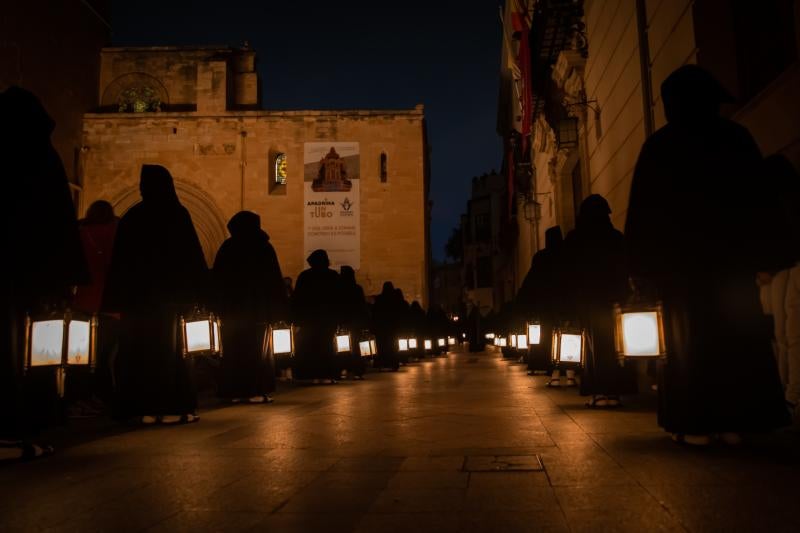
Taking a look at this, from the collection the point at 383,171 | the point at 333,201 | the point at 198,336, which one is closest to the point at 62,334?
the point at 198,336

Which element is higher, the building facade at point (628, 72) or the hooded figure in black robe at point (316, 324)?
the building facade at point (628, 72)

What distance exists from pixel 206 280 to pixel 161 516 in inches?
153

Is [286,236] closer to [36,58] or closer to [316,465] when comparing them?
[36,58]

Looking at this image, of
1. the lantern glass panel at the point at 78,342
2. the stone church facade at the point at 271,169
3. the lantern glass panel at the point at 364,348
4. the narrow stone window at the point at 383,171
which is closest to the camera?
the lantern glass panel at the point at 78,342

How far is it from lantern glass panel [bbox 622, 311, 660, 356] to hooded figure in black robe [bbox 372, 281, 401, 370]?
11.9 meters

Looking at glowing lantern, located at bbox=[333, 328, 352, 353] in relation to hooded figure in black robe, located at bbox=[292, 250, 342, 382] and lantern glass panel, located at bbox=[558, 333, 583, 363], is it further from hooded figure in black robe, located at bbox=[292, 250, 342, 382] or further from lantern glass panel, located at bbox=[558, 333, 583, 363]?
lantern glass panel, located at bbox=[558, 333, 583, 363]

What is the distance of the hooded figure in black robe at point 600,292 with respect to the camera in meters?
6.82

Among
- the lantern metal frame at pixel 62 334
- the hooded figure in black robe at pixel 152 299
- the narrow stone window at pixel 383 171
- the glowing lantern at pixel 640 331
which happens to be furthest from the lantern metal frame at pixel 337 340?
the narrow stone window at pixel 383 171

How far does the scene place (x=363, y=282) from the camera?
105ft

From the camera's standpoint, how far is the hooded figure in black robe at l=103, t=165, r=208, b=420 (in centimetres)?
613

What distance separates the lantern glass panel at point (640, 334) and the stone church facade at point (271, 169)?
27612 mm

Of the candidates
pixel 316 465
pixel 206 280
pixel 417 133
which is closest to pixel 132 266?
pixel 206 280

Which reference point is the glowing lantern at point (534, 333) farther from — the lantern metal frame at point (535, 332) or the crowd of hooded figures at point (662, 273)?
the crowd of hooded figures at point (662, 273)

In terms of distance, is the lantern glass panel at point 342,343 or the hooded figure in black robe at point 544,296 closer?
the hooded figure in black robe at point 544,296
